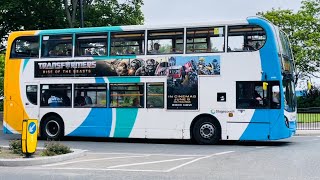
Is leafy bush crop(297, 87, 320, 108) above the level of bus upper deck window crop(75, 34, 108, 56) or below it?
below

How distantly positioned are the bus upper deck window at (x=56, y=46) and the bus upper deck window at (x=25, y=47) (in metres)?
0.37

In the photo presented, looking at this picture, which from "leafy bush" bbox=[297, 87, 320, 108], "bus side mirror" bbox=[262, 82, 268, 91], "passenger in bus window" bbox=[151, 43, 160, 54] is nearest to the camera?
"bus side mirror" bbox=[262, 82, 268, 91]

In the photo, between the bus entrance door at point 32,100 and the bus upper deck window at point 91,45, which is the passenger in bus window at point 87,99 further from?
the bus entrance door at point 32,100

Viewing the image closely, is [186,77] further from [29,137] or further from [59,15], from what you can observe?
[59,15]

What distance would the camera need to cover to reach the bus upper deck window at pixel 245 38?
17.1m

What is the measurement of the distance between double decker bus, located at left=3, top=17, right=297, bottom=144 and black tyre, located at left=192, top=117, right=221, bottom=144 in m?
0.04

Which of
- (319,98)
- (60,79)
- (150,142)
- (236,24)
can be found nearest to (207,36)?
(236,24)

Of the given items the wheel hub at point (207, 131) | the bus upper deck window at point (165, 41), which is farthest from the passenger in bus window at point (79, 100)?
the wheel hub at point (207, 131)

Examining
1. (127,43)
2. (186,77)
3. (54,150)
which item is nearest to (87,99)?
(127,43)

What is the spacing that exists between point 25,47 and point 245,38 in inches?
352

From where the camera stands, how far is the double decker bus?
56.1 ft

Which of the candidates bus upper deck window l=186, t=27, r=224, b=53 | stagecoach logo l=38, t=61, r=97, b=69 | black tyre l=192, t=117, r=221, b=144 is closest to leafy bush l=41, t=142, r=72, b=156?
black tyre l=192, t=117, r=221, b=144

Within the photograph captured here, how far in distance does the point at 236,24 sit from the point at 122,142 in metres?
6.36

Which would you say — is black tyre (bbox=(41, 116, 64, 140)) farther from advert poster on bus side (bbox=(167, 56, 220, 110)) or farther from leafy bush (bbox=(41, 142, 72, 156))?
leafy bush (bbox=(41, 142, 72, 156))
